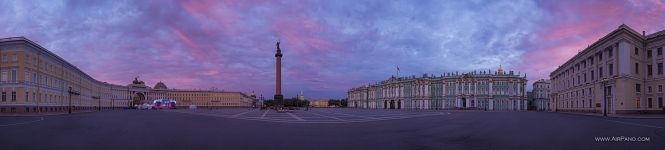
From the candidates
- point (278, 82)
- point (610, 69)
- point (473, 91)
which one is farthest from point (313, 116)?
point (473, 91)

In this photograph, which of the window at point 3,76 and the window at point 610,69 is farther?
the window at point 610,69

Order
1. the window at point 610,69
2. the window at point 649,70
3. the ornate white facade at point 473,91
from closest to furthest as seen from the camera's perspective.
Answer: the window at point 649,70
the window at point 610,69
the ornate white facade at point 473,91

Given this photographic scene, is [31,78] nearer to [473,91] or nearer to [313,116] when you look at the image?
[313,116]

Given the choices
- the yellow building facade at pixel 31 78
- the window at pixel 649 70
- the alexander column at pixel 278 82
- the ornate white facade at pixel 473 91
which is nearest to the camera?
the window at pixel 649 70

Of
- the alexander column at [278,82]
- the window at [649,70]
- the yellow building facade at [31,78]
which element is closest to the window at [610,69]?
the window at [649,70]

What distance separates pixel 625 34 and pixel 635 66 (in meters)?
5.04

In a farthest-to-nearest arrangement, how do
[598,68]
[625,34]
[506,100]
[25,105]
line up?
[506,100], [598,68], [25,105], [625,34]

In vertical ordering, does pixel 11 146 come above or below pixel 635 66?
below

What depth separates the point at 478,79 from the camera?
14075cm

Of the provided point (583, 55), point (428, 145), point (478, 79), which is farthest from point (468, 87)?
point (428, 145)

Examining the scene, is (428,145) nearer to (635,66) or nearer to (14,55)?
(635,66)

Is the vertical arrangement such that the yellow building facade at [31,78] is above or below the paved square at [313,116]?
above

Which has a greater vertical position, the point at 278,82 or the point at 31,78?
the point at 31,78

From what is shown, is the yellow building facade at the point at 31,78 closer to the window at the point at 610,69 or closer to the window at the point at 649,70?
the window at the point at 610,69
